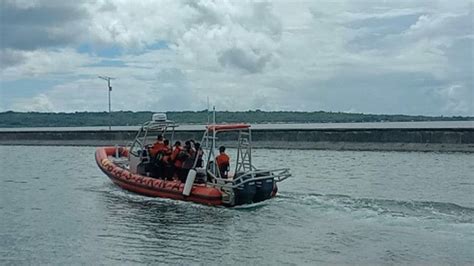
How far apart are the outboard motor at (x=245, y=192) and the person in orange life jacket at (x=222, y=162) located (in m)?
0.83

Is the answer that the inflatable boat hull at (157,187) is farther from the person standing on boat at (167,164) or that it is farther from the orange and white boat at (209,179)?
the person standing on boat at (167,164)

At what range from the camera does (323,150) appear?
50250 millimetres

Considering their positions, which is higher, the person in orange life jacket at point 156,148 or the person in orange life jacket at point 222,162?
the person in orange life jacket at point 156,148

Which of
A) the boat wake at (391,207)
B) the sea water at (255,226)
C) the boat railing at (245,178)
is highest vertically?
the boat railing at (245,178)

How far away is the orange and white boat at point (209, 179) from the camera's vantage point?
19.0 metres

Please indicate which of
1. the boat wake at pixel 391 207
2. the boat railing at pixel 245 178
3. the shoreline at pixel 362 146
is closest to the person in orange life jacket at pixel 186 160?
the boat railing at pixel 245 178

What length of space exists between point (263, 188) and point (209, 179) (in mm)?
1769

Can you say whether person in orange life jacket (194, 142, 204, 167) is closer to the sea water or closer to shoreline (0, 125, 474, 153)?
the sea water

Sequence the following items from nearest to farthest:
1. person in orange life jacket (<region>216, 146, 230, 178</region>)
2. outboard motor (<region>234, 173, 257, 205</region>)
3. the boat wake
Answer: the boat wake → outboard motor (<region>234, 173, 257, 205</region>) → person in orange life jacket (<region>216, 146, 230, 178</region>)

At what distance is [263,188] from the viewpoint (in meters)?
19.3

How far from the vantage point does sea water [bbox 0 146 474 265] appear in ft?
44.1

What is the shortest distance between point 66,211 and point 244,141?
210 inches

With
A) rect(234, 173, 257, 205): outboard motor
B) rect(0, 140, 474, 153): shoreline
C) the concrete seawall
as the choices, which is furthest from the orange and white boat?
the concrete seawall

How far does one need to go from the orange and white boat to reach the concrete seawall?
1015 inches
